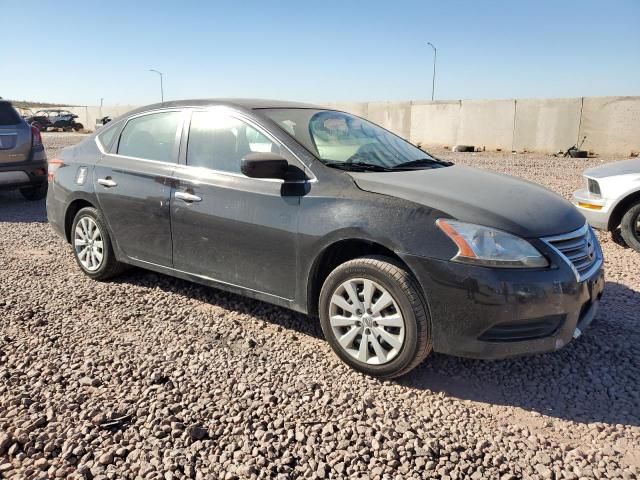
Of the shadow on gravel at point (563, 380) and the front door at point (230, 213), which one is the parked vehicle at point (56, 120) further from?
the shadow on gravel at point (563, 380)

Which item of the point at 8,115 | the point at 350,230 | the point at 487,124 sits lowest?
the point at 350,230

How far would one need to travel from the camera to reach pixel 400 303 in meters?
3.04

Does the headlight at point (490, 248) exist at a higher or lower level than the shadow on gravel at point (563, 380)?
higher

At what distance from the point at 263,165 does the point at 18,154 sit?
22.6 ft

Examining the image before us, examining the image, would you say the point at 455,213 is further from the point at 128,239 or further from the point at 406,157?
the point at 128,239

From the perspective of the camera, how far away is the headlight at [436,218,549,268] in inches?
113

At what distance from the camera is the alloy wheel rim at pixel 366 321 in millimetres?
3107

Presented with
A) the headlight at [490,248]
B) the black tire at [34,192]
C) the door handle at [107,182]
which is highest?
the door handle at [107,182]

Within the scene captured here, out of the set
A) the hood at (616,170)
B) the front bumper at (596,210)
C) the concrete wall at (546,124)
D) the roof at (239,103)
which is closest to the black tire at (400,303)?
the roof at (239,103)

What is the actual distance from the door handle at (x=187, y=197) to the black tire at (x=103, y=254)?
110 cm

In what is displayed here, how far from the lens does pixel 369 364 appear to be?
3.22 m

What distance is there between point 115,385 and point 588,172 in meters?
5.73

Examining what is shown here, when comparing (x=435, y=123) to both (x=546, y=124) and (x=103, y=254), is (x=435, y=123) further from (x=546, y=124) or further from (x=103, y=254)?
(x=103, y=254)

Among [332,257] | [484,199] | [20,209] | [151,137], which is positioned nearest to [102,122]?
[20,209]
